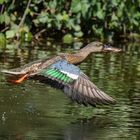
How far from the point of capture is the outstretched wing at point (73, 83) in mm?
8383

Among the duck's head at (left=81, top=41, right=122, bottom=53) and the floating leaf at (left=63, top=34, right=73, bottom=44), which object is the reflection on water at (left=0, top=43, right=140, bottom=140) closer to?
the duck's head at (left=81, top=41, right=122, bottom=53)

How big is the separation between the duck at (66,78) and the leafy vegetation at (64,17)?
7882 millimetres

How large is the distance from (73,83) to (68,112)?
21.2 inches

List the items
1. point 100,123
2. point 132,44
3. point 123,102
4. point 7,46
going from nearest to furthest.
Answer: point 100,123, point 123,102, point 7,46, point 132,44

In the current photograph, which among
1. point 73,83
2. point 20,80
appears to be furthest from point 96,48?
point 20,80

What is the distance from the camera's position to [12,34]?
1698cm

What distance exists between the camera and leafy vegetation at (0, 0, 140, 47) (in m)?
17.2

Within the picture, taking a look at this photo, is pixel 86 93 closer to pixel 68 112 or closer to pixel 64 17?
pixel 68 112

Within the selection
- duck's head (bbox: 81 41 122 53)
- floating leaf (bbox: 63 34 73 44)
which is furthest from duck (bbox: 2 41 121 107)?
floating leaf (bbox: 63 34 73 44)

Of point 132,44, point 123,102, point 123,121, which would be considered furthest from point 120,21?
point 123,121

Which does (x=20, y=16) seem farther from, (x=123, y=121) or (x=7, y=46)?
(x=123, y=121)

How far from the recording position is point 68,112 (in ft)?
29.6

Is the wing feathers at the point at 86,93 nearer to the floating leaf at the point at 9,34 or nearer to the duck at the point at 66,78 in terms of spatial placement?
the duck at the point at 66,78

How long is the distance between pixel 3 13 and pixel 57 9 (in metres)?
1.37
